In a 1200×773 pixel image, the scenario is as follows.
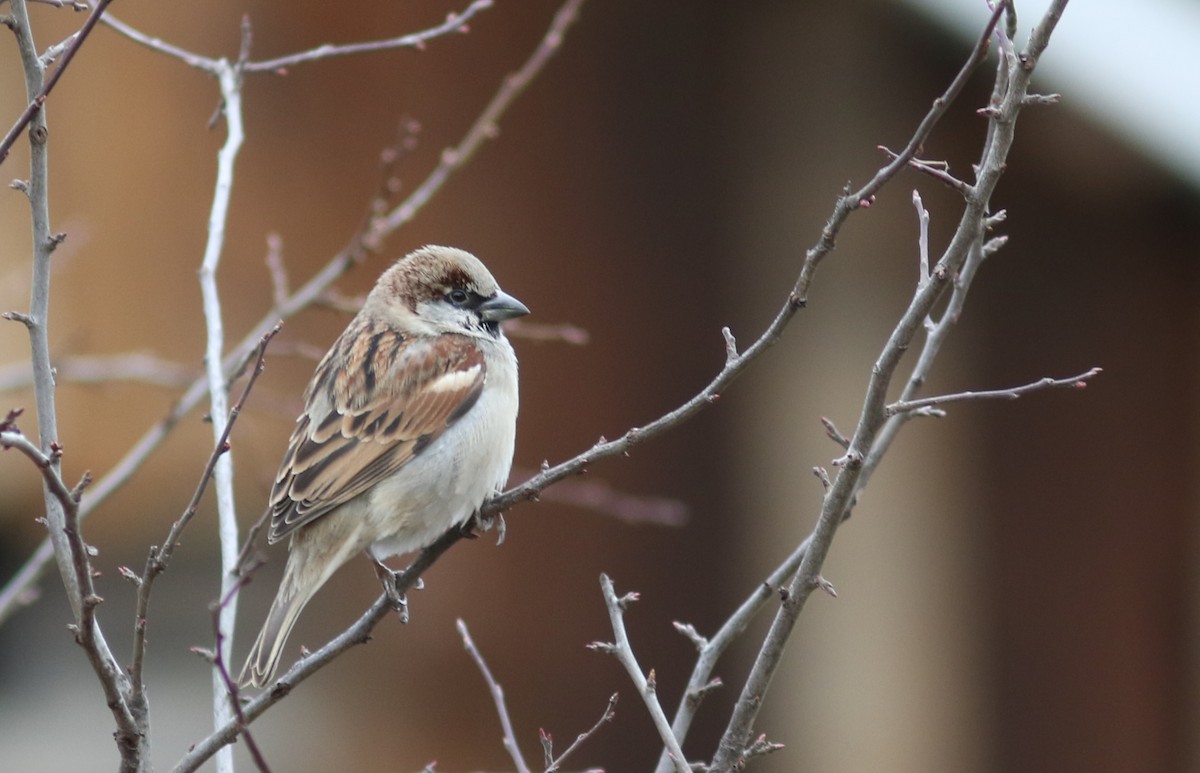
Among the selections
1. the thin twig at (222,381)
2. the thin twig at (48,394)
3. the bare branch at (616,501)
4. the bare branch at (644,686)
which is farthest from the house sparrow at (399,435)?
the bare branch at (616,501)

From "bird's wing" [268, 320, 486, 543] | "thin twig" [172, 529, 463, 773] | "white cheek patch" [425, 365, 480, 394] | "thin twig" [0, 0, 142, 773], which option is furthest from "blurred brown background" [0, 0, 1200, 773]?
"thin twig" [0, 0, 142, 773]

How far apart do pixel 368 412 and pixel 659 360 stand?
3321 millimetres

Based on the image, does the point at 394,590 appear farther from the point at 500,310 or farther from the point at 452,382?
the point at 500,310

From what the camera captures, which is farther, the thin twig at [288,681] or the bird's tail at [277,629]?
the bird's tail at [277,629]

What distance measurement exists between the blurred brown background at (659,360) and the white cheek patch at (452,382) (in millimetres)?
2745

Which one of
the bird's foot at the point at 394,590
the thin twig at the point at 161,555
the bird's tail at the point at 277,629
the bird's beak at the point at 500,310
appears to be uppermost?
the bird's beak at the point at 500,310

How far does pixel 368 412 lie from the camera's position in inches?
157

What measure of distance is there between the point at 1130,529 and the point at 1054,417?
2.06ft

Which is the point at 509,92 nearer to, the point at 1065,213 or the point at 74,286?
the point at 74,286

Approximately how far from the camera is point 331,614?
684cm

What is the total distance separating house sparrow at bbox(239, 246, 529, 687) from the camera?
12.2 ft

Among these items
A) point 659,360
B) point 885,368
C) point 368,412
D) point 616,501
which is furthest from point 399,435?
point 659,360

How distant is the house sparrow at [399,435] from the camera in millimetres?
3705

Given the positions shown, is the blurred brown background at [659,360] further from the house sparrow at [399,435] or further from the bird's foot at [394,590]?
the bird's foot at [394,590]
